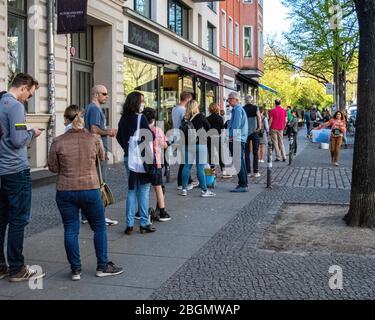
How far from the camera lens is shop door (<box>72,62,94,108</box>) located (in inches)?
610

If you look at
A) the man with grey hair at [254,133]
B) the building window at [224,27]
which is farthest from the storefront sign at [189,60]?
the man with grey hair at [254,133]

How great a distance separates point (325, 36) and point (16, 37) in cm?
2207

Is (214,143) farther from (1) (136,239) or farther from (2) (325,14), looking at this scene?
(2) (325,14)

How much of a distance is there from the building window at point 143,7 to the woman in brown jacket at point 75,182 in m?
15.0

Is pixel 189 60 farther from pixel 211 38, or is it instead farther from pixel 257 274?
pixel 257 274

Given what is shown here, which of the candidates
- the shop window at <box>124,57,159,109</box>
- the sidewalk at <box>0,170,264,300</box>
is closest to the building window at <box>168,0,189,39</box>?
the shop window at <box>124,57,159,109</box>

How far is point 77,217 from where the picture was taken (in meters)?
5.30

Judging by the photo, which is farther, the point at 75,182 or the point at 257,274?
the point at 257,274

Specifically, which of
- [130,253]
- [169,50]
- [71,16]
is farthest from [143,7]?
[130,253]

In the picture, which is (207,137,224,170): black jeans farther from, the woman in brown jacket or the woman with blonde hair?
the woman in brown jacket

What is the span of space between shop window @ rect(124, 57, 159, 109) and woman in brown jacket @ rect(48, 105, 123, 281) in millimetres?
13139

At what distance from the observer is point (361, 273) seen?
5.43 metres
